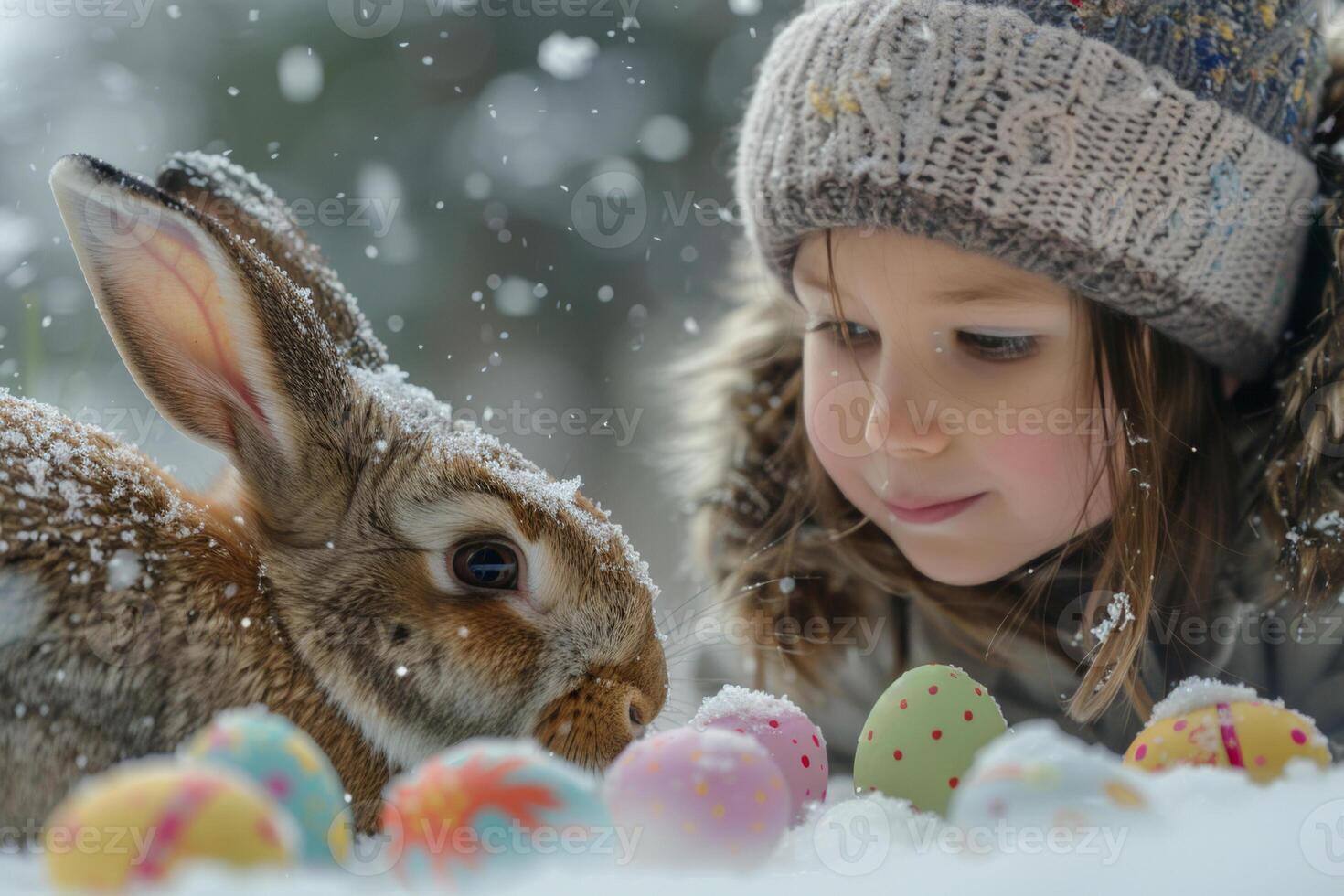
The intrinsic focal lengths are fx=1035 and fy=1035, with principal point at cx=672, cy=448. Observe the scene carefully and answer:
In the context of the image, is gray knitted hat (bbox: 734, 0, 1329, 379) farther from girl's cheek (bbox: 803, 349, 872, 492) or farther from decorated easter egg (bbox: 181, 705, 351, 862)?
decorated easter egg (bbox: 181, 705, 351, 862)

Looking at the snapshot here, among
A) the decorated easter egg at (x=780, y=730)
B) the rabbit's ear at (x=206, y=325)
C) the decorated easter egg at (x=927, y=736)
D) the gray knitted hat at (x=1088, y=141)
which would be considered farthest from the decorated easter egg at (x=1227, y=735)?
the rabbit's ear at (x=206, y=325)

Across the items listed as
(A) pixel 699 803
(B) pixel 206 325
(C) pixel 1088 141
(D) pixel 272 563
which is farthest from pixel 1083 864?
(C) pixel 1088 141

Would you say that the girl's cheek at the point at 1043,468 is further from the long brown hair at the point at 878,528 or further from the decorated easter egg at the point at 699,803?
the decorated easter egg at the point at 699,803

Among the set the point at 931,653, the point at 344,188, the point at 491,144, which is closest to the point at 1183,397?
the point at 931,653

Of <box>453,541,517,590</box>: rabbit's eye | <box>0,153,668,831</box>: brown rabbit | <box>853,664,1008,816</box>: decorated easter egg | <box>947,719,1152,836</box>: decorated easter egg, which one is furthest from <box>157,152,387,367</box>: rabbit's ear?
<box>947,719,1152,836</box>: decorated easter egg

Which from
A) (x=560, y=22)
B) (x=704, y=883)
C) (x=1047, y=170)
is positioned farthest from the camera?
(x=560, y=22)

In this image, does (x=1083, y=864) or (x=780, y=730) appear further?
(x=780, y=730)

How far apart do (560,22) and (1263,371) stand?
1976 millimetres

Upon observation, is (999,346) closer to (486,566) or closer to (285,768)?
(486,566)

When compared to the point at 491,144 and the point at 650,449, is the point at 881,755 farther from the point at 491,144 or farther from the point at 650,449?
the point at 491,144

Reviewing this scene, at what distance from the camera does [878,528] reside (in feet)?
6.14

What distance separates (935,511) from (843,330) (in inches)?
11.6

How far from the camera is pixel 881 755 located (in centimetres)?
110

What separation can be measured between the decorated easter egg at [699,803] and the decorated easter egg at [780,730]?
30 cm
